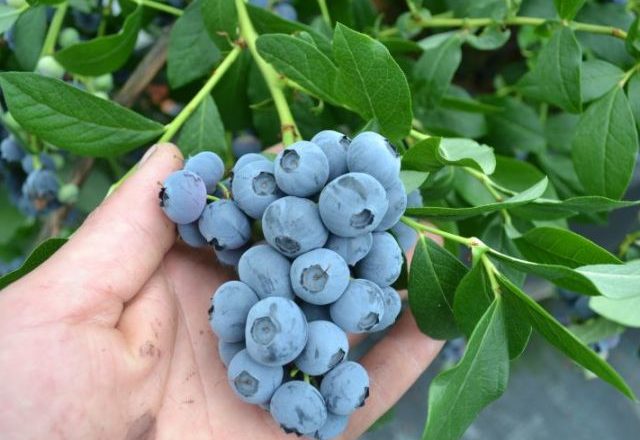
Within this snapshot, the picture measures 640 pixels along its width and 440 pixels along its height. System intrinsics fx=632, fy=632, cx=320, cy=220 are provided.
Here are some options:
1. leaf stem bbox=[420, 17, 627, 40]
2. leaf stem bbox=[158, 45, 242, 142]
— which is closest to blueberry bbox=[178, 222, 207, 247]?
leaf stem bbox=[158, 45, 242, 142]

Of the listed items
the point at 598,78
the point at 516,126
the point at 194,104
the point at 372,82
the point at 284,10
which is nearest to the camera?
the point at 372,82

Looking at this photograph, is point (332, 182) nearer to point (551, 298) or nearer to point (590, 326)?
point (590, 326)

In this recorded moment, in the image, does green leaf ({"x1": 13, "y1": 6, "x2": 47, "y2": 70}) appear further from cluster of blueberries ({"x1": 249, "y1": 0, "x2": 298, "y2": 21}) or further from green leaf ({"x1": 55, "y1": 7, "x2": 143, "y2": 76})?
cluster of blueberries ({"x1": 249, "y1": 0, "x2": 298, "y2": 21})

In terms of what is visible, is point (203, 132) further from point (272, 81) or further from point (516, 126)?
point (516, 126)

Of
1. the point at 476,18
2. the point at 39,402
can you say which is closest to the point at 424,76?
the point at 476,18

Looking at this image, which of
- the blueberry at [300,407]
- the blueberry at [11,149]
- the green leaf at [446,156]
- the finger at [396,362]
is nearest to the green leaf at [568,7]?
the green leaf at [446,156]

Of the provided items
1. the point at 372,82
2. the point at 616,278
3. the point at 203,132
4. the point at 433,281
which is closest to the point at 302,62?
the point at 372,82
